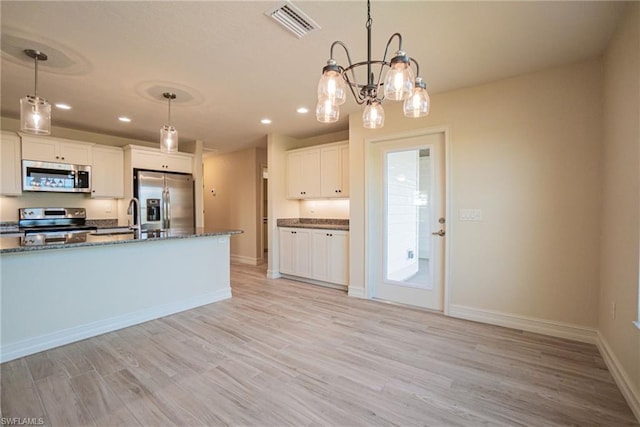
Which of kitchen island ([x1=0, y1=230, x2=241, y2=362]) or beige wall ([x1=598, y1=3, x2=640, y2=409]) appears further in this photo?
kitchen island ([x1=0, y1=230, x2=241, y2=362])

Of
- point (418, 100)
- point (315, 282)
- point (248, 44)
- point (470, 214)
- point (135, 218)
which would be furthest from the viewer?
point (135, 218)

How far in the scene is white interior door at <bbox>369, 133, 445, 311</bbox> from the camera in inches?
134

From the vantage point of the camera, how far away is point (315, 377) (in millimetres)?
2074

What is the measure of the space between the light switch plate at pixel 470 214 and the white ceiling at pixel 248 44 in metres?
A: 1.35

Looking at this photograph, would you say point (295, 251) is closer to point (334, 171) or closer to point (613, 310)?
point (334, 171)

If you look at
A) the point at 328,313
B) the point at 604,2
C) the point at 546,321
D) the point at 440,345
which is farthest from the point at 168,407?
the point at 604,2

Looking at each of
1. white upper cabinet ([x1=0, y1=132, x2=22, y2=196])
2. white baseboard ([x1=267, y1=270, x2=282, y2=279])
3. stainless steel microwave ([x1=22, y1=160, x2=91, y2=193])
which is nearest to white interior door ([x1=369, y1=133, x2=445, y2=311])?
white baseboard ([x1=267, y1=270, x2=282, y2=279])

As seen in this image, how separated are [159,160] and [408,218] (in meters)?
4.44

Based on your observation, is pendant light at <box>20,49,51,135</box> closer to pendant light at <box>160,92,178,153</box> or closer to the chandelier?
pendant light at <box>160,92,178,153</box>

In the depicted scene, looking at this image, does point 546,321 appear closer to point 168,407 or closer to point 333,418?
point 333,418

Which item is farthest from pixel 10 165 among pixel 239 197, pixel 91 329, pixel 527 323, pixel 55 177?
pixel 527 323

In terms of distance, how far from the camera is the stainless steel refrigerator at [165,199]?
492 centimetres

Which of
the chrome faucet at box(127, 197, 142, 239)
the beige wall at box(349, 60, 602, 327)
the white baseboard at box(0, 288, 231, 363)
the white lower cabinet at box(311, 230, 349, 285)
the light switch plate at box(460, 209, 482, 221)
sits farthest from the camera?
the white lower cabinet at box(311, 230, 349, 285)

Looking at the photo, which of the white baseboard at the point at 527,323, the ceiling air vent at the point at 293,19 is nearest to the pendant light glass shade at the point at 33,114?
the ceiling air vent at the point at 293,19
